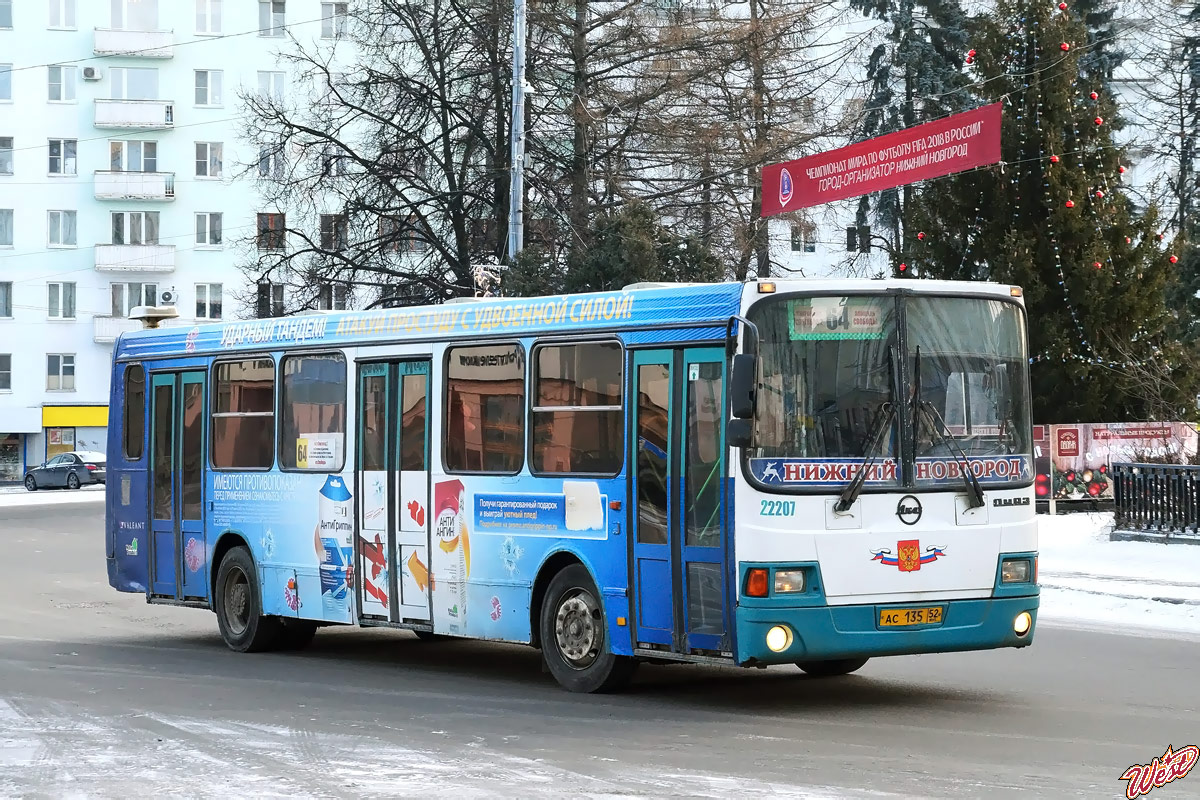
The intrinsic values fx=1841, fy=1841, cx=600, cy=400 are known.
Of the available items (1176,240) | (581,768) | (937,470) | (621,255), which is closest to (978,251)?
(1176,240)

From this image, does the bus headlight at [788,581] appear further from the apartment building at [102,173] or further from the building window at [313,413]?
the apartment building at [102,173]

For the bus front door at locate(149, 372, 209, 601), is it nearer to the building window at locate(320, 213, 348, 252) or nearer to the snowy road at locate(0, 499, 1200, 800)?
the snowy road at locate(0, 499, 1200, 800)

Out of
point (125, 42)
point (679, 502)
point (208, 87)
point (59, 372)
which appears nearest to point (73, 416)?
point (59, 372)

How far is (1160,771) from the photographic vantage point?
8.94m

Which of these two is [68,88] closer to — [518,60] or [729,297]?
[518,60]

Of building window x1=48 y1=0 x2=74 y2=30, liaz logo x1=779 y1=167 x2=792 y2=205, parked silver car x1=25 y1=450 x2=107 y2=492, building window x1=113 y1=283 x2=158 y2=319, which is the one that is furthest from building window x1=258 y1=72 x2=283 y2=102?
liaz logo x1=779 y1=167 x2=792 y2=205

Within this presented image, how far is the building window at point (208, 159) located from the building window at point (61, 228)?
5.41 meters

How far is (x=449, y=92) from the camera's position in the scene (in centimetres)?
3884

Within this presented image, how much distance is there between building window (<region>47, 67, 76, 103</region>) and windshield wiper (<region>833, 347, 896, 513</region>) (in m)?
67.6

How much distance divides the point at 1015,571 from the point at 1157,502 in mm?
12249

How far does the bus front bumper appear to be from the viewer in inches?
426

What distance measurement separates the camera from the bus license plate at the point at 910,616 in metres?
11.1

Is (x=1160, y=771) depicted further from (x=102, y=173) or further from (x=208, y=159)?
(x=102, y=173)

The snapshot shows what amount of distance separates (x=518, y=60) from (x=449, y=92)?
577 centimetres
